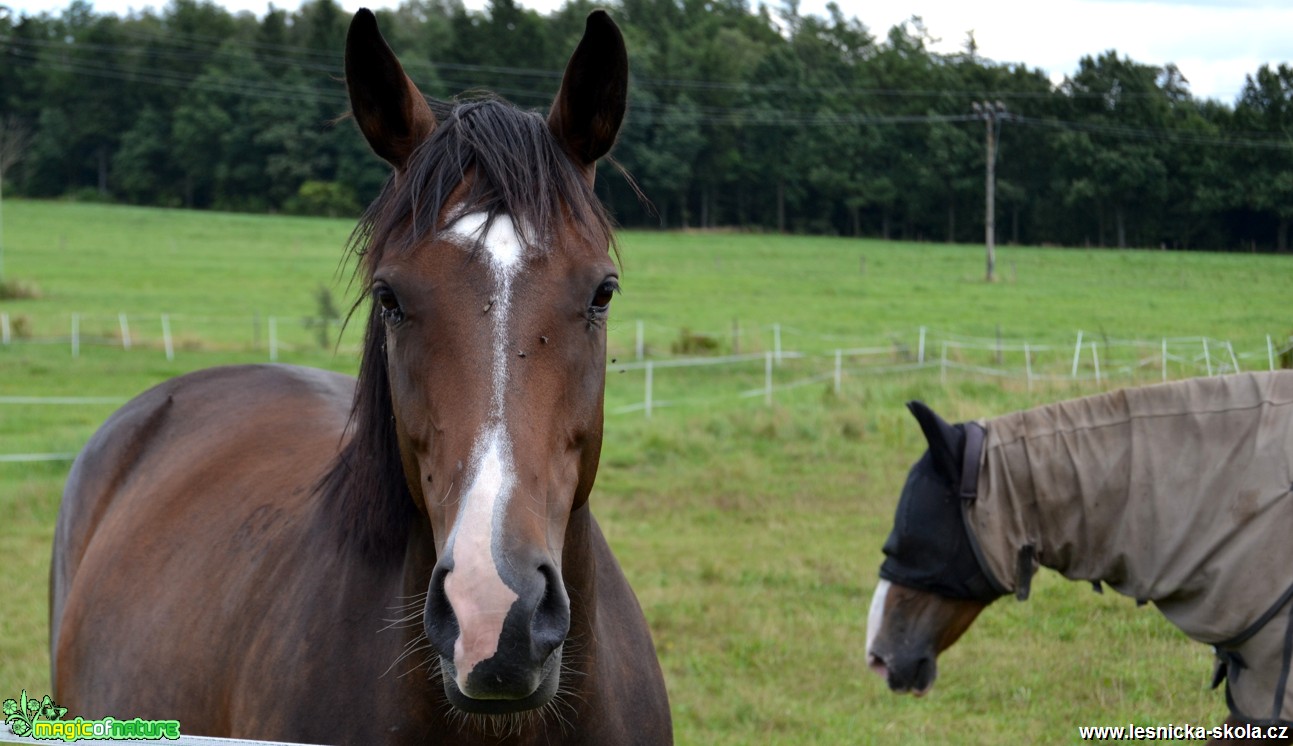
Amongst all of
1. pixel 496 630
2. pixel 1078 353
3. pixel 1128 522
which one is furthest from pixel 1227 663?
pixel 1078 353

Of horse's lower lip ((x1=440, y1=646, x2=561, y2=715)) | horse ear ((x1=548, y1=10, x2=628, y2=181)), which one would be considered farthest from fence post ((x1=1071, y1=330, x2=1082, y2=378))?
horse's lower lip ((x1=440, y1=646, x2=561, y2=715))

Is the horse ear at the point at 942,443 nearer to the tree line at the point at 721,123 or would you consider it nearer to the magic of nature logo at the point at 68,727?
the tree line at the point at 721,123

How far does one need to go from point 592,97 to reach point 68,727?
1.56 metres

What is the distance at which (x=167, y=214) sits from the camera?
50031mm

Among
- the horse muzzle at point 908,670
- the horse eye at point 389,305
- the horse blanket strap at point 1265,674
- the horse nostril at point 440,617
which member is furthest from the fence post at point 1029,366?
the horse nostril at point 440,617

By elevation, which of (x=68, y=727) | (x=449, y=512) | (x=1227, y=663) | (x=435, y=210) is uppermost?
(x=435, y=210)

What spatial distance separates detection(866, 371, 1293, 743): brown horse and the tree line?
185cm

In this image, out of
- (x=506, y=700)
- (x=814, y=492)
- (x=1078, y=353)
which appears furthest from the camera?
(x=1078, y=353)

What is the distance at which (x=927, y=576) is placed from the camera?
3.92m

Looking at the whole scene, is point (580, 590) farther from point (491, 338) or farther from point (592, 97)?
point (592, 97)

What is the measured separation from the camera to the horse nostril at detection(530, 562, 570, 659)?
1479 millimetres

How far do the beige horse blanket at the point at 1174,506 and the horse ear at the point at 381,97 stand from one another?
2.55 meters

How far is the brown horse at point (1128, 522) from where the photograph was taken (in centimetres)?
337

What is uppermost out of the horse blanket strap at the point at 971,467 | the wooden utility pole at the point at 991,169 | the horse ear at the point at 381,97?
the wooden utility pole at the point at 991,169
